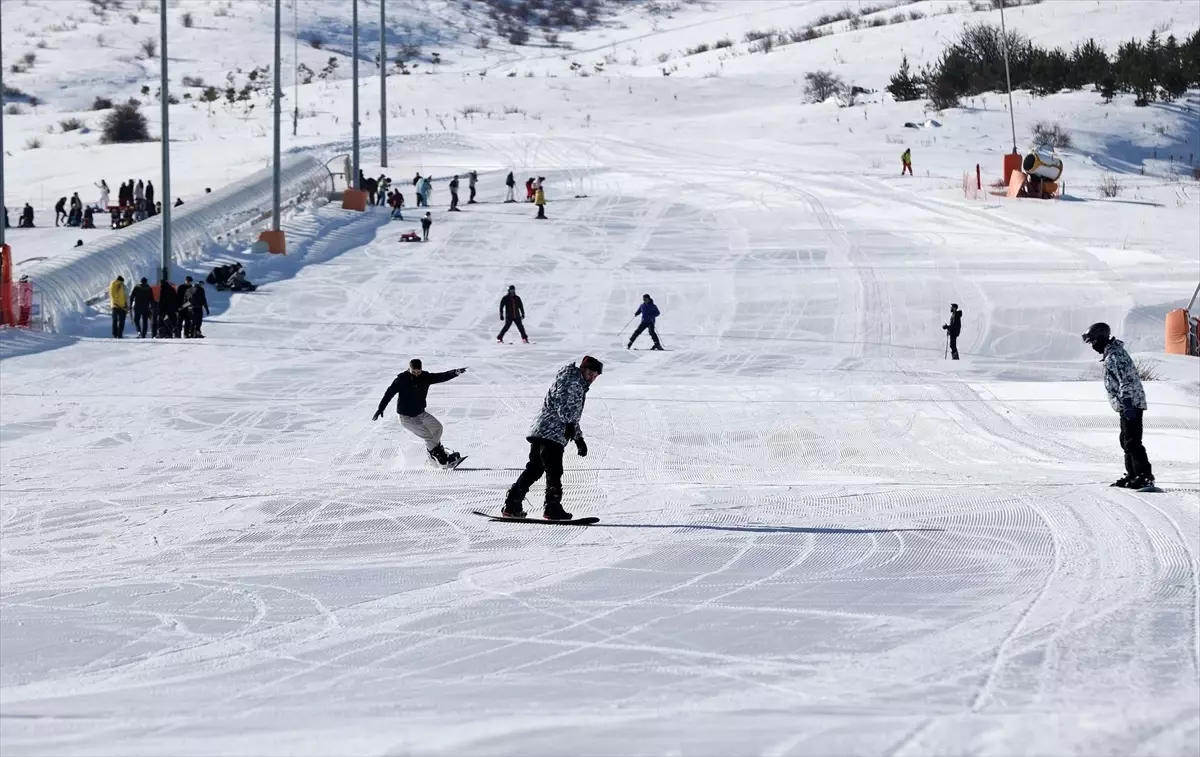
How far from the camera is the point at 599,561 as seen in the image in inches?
395

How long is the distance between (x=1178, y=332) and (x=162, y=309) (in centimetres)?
1744

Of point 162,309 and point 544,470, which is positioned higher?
point 162,309

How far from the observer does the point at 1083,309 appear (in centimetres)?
2956

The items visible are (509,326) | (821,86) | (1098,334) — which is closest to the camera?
(1098,334)

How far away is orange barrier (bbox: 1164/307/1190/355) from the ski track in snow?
2084 millimetres

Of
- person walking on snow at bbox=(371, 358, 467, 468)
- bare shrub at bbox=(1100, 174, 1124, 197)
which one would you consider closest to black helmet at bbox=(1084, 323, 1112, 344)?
person walking on snow at bbox=(371, 358, 467, 468)

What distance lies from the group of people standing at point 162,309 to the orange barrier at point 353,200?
1859cm

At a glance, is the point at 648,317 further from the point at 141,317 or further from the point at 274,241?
the point at 274,241

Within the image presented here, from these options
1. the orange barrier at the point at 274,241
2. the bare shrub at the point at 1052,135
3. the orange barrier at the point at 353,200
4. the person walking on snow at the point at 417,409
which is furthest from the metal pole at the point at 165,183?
the bare shrub at the point at 1052,135

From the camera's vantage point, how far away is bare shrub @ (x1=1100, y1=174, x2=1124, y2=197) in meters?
44.9

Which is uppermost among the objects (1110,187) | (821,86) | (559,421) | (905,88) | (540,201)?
(821,86)

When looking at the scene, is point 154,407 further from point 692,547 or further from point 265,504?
point 692,547

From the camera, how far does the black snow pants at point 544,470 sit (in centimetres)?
1117

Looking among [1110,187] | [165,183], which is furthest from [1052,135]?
[165,183]
